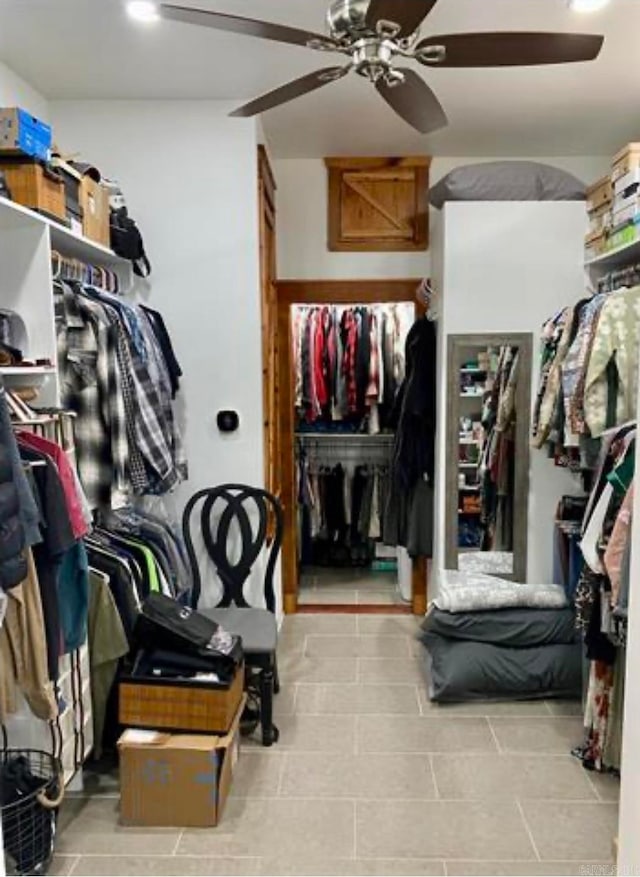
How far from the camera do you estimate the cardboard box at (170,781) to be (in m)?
2.22

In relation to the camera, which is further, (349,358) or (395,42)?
(349,358)

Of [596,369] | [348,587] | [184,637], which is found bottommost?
[348,587]

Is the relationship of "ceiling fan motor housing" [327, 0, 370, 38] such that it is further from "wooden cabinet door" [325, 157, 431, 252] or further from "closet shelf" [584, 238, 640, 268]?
"wooden cabinet door" [325, 157, 431, 252]

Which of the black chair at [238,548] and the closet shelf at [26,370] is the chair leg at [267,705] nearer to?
the black chair at [238,548]

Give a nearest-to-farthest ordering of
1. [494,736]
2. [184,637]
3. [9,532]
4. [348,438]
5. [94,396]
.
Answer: [9,532], [184,637], [94,396], [494,736], [348,438]

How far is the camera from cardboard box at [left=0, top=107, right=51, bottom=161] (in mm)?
2135

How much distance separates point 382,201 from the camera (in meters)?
4.05

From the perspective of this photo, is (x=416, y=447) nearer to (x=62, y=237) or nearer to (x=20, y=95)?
(x=62, y=237)

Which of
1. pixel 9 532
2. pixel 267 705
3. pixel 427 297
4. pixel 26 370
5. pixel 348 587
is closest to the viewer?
pixel 9 532

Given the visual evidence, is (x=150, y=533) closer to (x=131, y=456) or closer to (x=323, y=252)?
(x=131, y=456)

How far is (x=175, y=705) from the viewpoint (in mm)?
2312

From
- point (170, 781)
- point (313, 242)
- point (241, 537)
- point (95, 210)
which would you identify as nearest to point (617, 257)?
point (313, 242)

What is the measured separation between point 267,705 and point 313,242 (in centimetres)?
270

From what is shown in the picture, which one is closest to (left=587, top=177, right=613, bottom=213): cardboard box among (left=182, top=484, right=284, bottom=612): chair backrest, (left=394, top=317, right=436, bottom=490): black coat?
(left=394, top=317, right=436, bottom=490): black coat
